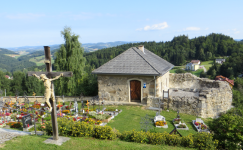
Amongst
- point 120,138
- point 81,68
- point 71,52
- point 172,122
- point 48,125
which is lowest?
point 172,122

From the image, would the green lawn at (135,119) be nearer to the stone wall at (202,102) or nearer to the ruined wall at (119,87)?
the stone wall at (202,102)

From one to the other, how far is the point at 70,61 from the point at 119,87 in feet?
27.4

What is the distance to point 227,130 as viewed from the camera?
7.03m

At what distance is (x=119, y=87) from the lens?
54.4 ft

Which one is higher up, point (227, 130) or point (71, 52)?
point (71, 52)

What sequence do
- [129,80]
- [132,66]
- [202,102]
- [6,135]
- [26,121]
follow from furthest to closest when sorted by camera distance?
1. [132,66]
2. [129,80]
3. [202,102]
4. [26,121]
5. [6,135]

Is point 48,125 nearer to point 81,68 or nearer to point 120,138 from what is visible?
point 120,138

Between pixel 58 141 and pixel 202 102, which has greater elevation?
pixel 58 141

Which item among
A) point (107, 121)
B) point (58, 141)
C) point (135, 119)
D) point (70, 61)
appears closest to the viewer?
point (58, 141)

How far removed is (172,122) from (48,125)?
324 inches

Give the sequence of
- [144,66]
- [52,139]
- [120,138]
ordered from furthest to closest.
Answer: [144,66] < [120,138] < [52,139]

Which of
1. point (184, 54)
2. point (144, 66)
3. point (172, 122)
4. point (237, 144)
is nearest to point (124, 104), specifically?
point (144, 66)

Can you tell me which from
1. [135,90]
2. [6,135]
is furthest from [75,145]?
[135,90]

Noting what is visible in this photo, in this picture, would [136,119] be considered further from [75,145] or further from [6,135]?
[6,135]
